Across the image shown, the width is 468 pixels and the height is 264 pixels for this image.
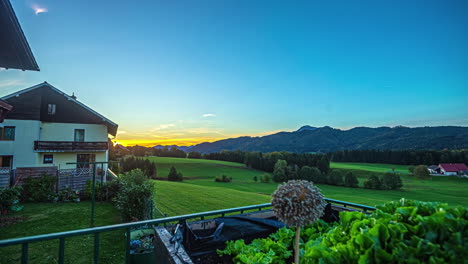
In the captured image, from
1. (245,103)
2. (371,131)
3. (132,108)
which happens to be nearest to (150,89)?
(132,108)

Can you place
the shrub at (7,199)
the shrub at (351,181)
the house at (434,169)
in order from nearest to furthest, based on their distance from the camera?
the shrub at (7,199), the shrub at (351,181), the house at (434,169)

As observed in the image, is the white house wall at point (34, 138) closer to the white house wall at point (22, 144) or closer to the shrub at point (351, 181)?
the white house wall at point (22, 144)

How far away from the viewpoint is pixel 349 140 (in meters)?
106

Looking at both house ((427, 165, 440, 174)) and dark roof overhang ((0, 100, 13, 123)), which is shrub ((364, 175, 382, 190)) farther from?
dark roof overhang ((0, 100, 13, 123))

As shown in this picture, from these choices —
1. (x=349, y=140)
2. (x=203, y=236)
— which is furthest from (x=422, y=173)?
(x=349, y=140)

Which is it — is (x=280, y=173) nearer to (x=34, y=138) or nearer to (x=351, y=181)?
(x=351, y=181)

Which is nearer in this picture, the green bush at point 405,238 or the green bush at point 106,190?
the green bush at point 405,238

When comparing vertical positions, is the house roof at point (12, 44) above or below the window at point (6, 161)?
above

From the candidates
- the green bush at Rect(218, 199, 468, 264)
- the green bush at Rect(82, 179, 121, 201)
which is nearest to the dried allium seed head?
the green bush at Rect(218, 199, 468, 264)

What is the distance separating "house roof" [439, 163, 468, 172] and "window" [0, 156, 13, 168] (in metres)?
69.0

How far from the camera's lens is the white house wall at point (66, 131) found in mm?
16344

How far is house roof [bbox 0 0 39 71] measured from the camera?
363cm

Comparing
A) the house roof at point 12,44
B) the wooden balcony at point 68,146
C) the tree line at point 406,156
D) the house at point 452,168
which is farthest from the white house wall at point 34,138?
the tree line at point 406,156

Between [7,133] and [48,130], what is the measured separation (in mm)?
2310
